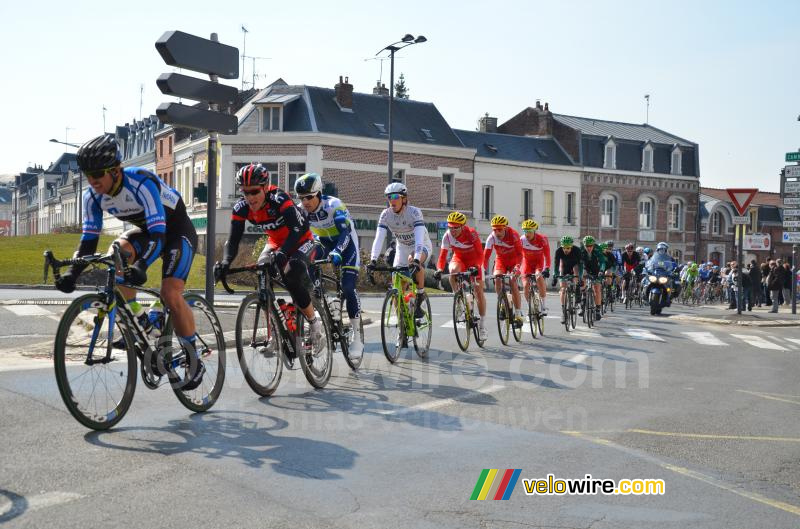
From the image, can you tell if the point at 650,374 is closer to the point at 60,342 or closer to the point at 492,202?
the point at 60,342

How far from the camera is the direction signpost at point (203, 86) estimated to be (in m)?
9.08

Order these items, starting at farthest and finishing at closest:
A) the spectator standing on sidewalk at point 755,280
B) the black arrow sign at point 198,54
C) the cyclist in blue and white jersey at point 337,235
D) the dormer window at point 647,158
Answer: the dormer window at point 647,158 → the spectator standing on sidewalk at point 755,280 → the black arrow sign at point 198,54 → the cyclist in blue and white jersey at point 337,235

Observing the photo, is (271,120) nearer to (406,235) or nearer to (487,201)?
(487,201)

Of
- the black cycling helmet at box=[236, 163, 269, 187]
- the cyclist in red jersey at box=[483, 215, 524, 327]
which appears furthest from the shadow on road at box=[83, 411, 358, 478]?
the cyclist in red jersey at box=[483, 215, 524, 327]

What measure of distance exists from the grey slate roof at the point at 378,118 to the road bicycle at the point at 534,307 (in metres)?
33.4

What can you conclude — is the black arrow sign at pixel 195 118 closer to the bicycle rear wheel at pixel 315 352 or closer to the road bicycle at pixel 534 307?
the bicycle rear wheel at pixel 315 352

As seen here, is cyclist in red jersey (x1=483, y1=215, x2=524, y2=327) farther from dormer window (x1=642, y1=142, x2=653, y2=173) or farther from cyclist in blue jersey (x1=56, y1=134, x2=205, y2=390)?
dormer window (x1=642, y1=142, x2=653, y2=173)

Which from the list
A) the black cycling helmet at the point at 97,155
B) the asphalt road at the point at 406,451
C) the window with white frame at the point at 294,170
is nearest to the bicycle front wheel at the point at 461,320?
the asphalt road at the point at 406,451

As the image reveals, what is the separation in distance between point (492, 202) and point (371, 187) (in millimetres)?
9482

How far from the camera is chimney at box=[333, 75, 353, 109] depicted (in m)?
48.4

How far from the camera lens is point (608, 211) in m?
59.2

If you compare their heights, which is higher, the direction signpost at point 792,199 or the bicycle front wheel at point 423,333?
the direction signpost at point 792,199

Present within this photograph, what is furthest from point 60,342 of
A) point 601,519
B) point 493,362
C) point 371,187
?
point 371,187

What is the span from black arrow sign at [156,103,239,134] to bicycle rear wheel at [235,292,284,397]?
304cm
